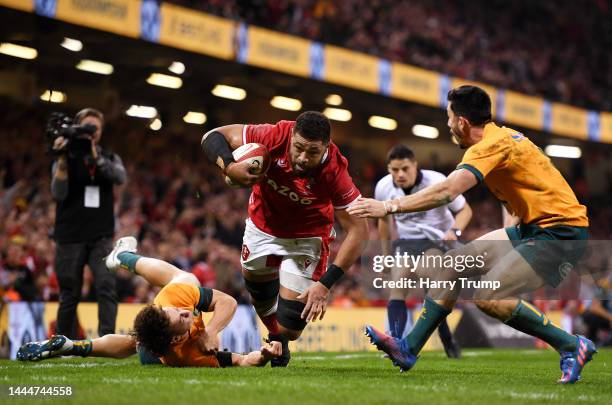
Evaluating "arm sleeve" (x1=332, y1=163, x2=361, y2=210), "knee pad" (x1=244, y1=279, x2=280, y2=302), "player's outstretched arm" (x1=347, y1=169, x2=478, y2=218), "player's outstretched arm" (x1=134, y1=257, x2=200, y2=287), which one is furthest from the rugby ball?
"knee pad" (x1=244, y1=279, x2=280, y2=302)

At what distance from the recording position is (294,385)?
5332 mm

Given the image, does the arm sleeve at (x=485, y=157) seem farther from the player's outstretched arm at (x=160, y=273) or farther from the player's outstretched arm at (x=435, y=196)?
the player's outstretched arm at (x=160, y=273)

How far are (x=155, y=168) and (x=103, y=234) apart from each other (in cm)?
1110

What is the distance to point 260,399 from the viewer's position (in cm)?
459

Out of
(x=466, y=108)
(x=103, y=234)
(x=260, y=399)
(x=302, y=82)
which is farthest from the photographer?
(x=302, y=82)

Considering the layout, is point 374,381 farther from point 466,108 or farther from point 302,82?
point 302,82

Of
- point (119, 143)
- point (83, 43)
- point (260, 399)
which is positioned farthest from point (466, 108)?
A: point (119, 143)

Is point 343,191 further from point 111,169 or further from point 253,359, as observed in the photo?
point 111,169

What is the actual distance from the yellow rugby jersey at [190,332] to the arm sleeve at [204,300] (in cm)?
4

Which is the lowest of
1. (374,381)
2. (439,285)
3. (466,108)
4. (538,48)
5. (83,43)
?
(374,381)

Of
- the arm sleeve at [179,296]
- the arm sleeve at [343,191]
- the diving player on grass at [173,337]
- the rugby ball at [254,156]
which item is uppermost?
the rugby ball at [254,156]

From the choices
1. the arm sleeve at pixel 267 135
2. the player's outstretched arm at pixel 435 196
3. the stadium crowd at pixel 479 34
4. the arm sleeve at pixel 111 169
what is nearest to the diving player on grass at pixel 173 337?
the arm sleeve at pixel 267 135

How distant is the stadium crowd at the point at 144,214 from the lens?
1291cm

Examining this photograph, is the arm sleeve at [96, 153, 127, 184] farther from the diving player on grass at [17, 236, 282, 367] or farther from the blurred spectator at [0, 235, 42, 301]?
the blurred spectator at [0, 235, 42, 301]
